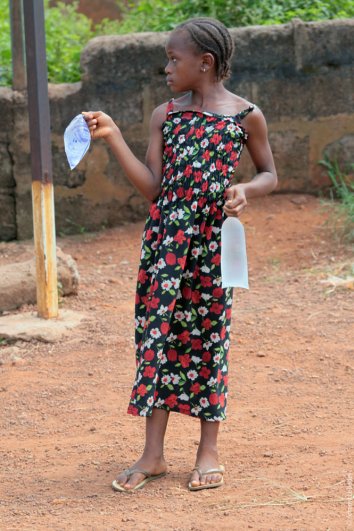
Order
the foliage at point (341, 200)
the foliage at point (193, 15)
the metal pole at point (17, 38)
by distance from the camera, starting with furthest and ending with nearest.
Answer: the foliage at point (193, 15), the metal pole at point (17, 38), the foliage at point (341, 200)

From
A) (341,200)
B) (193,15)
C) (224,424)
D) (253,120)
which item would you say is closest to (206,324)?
(253,120)

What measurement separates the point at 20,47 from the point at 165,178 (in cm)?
370

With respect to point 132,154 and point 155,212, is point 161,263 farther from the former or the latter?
point 132,154

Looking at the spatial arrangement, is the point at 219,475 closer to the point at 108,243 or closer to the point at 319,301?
the point at 319,301

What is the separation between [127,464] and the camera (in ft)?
12.1

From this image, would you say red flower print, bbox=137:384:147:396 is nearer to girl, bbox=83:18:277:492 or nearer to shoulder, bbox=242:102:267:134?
girl, bbox=83:18:277:492

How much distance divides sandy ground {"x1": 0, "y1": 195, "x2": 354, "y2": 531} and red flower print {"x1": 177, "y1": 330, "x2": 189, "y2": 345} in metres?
0.51

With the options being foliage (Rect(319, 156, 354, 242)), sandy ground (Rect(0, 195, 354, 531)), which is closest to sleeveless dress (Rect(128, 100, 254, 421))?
sandy ground (Rect(0, 195, 354, 531))

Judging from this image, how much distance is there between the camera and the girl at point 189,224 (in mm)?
3297

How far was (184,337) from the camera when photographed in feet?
11.2

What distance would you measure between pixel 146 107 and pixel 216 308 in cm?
388

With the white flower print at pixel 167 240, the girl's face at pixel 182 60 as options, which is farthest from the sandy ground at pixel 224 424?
the girl's face at pixel 182 60

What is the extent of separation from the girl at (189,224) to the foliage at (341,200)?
10.6ft

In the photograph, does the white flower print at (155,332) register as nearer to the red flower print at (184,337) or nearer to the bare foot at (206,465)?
the red flower print at (184,337)
